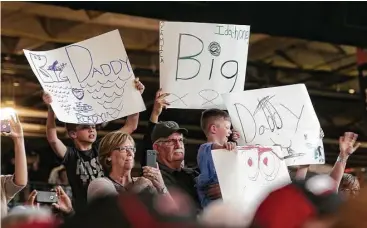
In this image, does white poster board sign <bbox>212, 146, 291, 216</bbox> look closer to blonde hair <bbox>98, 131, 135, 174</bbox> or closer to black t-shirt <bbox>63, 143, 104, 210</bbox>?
blonde hair <bbox>98, 131, 135, 174</bbox>

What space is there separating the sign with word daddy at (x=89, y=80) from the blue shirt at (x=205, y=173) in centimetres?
42

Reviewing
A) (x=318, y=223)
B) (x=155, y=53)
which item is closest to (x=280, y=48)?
(x=155, y=53)

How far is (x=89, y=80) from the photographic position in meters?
3.03

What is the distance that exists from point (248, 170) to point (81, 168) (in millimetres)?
599

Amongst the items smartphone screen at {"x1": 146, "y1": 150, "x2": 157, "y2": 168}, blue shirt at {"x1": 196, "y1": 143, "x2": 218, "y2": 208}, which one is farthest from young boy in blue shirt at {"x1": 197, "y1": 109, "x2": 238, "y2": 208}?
smartphone screen at {"x1": 146, "y1": 150, "x2": 157, "y2": 168}

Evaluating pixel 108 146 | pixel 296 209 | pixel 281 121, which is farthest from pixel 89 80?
pixel 296 209

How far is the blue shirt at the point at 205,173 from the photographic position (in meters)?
2.65

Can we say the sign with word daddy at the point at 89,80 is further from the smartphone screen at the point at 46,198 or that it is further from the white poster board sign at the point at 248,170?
the white poster board sign at the point at 248,170

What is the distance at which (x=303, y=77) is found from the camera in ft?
26.7

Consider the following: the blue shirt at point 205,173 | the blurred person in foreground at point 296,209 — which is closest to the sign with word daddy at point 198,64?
the blue shirt at point 205,173

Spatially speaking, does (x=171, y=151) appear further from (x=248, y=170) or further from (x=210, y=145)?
(x=248, y=170)

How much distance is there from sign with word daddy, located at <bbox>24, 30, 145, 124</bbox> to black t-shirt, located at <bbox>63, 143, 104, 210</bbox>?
12 cm

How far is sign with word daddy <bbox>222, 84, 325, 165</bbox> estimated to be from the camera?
A: 2.95m

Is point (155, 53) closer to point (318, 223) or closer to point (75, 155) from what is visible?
point (75, 155)
